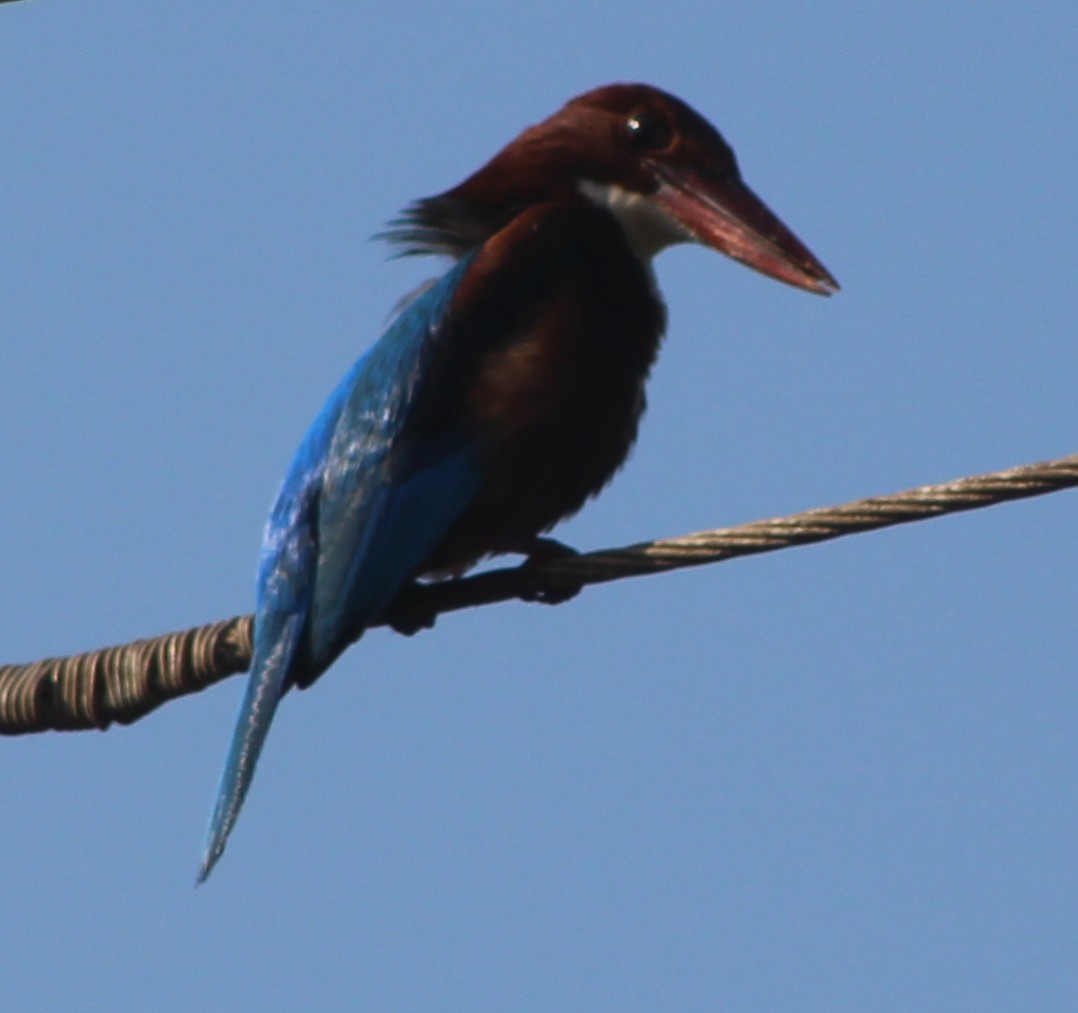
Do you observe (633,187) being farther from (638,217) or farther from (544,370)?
(544,370)

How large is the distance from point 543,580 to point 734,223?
64.6 inches

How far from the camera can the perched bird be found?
4863mm

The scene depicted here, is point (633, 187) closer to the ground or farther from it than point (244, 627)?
farther from it

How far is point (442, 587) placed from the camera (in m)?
4.96

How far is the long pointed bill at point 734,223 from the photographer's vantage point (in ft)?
18.6

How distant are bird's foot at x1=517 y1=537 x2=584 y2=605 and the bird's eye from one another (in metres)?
1.27

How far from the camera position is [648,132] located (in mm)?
5973

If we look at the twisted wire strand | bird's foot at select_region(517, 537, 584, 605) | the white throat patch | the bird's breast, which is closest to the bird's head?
the white throat patch

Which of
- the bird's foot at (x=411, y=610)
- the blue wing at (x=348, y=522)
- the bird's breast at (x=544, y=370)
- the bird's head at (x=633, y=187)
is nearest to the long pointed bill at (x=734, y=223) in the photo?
the bird's head at (x=633, y=187)

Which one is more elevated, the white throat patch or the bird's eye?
the bird's eye

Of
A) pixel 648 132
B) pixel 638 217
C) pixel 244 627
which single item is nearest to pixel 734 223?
pixel 638 217

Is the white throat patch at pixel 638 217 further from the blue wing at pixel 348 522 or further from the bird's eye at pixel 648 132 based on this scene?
the blue wing at pixel 348 522

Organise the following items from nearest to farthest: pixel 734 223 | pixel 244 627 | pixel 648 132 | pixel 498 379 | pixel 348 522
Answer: pixel 244 627
pixel 348 522
pixel 498 379
pixel 734 223
pixel 648 132

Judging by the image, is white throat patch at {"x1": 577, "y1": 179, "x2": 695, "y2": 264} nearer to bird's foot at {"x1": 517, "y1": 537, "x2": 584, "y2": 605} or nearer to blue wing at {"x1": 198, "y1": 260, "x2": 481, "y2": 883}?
blue wing at {"x1": 198, "y1": 260, "x2": 481, "y2": 883}
